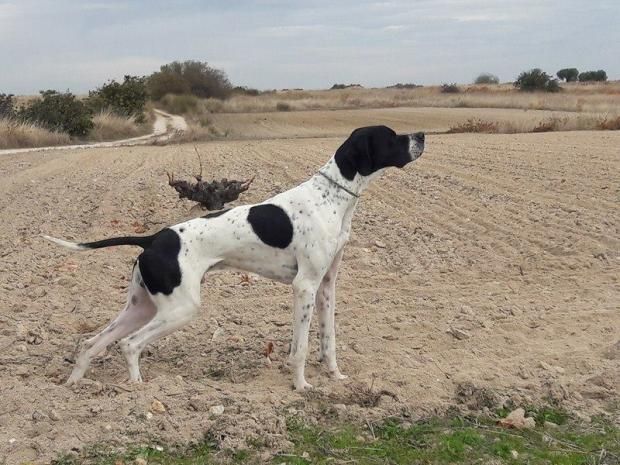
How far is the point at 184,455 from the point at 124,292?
3.81 meters

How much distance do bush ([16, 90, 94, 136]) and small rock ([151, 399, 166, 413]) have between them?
31.8 metres

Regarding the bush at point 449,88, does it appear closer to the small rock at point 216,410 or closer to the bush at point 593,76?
the bush at point 593,76

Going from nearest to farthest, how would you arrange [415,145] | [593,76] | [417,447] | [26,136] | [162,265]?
1. [417,447]
2. [162,265]
3. [415,145]
4. [26,136]
5. [593,76]

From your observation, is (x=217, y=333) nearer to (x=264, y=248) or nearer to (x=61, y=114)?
(x=264, y=248)

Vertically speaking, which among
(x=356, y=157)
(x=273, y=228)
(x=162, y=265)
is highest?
(x=356, y=157)

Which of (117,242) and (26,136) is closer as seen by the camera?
(117,242)

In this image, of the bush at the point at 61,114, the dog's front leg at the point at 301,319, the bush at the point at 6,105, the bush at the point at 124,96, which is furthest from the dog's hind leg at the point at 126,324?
the bush at the point at 124,96

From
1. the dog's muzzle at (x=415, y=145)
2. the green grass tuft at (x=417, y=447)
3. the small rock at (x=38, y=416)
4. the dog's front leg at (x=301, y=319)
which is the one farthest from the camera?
the dog's muzzle at (x=415, y=145)

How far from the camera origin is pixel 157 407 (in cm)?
522

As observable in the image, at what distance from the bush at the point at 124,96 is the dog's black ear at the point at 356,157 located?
41584 millimetres

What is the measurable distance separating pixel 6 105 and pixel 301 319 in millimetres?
35609

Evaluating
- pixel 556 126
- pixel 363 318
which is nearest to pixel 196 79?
pixel 556 126

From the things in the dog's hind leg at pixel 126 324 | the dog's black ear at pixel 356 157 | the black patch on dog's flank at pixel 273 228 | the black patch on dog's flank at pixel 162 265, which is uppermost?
the dog's black ear at pixel 356 157

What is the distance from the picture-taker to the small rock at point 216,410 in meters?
5.23
